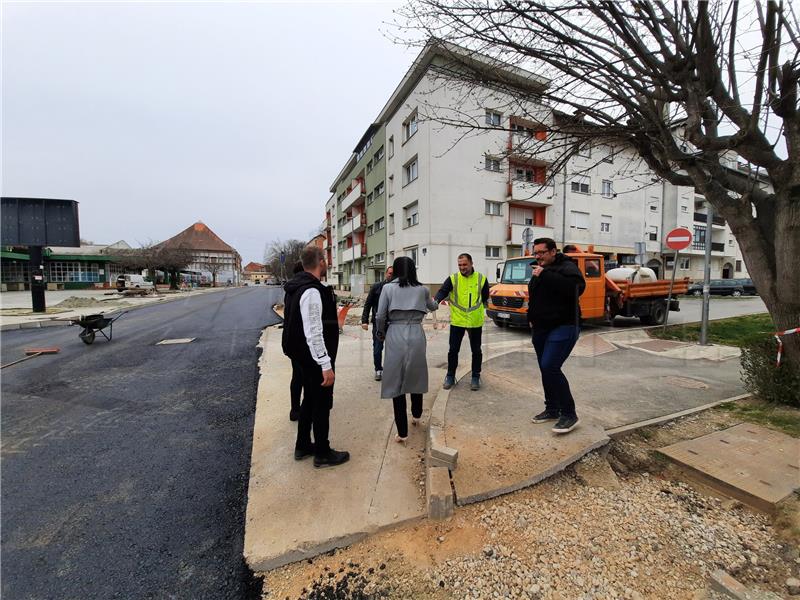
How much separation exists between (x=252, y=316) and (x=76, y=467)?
12.4m

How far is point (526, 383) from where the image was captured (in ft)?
16.6

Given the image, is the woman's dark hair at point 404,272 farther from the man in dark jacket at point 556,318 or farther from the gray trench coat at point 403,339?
the man in dark jacket at point 556,318

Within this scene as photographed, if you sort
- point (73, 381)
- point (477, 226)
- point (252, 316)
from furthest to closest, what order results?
point (477, 226) → point (252, 316) → point (73, 381)

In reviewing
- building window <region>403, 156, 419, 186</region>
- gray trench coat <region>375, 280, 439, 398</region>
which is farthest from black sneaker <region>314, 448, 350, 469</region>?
building window <region>403, 156, 419, 186</region>

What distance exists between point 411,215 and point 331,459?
20272 millimetres

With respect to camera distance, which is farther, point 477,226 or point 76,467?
point 477,226

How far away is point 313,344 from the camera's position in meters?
2.82

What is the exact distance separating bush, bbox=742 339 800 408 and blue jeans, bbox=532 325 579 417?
273cm

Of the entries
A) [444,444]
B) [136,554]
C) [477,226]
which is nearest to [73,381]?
[136,554]

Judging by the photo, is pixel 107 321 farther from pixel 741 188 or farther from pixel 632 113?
pixel 741 188

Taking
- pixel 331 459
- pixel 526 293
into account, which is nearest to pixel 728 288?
pixel 526 293

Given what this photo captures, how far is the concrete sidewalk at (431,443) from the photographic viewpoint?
→ 242 cm

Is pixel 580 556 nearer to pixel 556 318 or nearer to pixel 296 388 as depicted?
pixel 556 318

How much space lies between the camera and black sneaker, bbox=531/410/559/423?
11.8 ft
